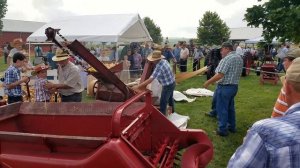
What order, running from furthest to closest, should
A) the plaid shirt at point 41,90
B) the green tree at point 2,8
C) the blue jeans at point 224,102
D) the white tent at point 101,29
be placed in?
1. the green tree at point 2,8
2. the white tent at point 101,29
3. the blue jeans at point 224,102
4. the plaid shirt at point 41,90

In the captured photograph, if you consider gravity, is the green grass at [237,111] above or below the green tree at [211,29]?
below

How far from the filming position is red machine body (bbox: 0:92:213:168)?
2.65 meters

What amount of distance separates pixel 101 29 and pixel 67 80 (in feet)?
26.4

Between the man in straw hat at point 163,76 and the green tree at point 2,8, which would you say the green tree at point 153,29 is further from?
the man in straw hat at point 163,76

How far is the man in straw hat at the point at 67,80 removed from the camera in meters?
5.77

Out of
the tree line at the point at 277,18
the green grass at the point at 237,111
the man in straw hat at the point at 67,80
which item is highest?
the tree line at the point at 277,18

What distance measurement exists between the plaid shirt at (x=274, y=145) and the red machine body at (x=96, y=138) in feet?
4.04

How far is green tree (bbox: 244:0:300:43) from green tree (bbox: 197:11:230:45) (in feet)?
159

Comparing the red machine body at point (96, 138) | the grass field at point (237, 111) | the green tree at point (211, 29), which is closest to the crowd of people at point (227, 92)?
the grass field at point (237, 111)

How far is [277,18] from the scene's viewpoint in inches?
242

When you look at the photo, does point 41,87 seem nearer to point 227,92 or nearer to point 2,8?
point 227,92

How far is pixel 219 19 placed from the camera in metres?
57.1

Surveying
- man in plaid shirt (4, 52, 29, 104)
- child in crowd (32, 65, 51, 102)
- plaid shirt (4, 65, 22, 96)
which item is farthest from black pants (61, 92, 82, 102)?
plaid shirt (4, 65, 22, 96)

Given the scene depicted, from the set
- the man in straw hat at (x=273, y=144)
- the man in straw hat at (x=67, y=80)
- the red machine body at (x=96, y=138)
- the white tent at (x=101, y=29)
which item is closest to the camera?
the man in straw hat at (x=273, y=144)
